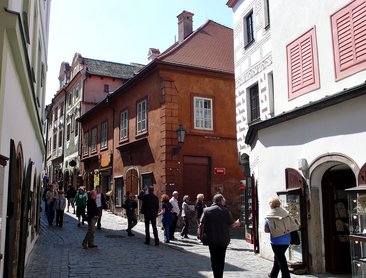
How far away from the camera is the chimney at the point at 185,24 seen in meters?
24.1

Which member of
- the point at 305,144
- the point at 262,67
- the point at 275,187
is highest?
the point at 262,67

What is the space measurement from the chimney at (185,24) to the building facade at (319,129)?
45.3 feet

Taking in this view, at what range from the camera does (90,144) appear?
3003 centimetres

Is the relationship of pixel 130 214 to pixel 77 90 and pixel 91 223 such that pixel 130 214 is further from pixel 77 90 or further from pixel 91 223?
pixel 77 90

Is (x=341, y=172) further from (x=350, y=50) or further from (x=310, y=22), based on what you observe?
(x=310, y=22)

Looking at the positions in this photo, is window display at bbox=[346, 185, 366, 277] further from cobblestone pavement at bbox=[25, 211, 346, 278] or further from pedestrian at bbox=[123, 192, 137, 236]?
pedestrian at bbox=[123, 192, 137, 236]

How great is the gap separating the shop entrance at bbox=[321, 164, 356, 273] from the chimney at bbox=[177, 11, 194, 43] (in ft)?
54.4

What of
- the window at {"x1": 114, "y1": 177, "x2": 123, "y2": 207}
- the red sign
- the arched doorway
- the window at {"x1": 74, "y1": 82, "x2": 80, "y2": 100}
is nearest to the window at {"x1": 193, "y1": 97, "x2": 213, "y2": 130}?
the red sign

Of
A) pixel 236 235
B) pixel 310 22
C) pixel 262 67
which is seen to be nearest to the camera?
pixel 310 22

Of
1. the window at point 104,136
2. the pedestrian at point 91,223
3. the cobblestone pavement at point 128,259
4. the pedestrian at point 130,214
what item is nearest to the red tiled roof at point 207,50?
the pedestrian at point 130,214

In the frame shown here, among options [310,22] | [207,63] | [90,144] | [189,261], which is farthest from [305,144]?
[90,144]

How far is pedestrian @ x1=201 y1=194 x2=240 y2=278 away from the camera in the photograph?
7.65m

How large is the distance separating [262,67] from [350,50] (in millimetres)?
4617

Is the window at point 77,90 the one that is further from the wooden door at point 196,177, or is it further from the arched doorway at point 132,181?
the wooden door at point 196,177
